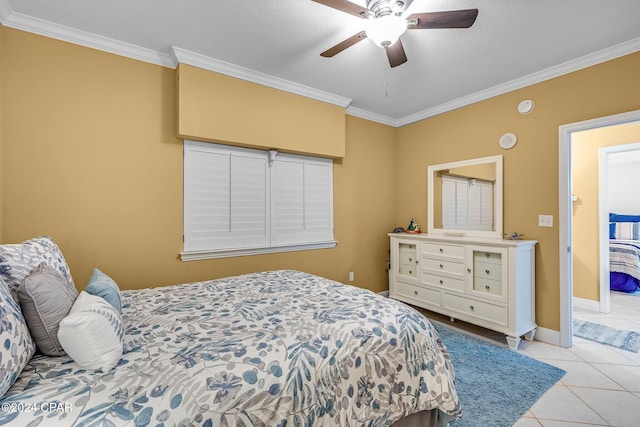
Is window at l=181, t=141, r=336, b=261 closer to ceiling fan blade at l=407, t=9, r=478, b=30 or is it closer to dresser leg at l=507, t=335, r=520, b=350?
ceiling fan blade at l=407, t=9, r=478, b=30

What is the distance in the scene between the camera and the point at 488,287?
2.83m

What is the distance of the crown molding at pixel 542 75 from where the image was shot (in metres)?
2.34

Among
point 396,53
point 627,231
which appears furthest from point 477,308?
point 627,231

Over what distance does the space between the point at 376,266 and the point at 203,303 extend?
9.19 feet

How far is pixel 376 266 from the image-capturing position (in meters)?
4.04

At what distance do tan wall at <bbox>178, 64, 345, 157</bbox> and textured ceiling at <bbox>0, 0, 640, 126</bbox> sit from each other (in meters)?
0.14

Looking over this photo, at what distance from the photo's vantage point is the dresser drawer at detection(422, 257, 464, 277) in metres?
3.06

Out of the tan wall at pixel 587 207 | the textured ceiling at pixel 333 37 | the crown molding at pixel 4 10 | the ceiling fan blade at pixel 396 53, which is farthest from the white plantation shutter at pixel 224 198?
the tan wall at pixel 587 207

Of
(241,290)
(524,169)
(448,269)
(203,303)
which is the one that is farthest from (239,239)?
(524,169)

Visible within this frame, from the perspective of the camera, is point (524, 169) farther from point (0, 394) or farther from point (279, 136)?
point (0, 394)

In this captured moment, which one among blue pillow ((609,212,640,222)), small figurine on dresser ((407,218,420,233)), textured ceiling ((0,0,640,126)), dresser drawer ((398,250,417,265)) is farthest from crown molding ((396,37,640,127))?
blue pillow ((609,212,640,222))

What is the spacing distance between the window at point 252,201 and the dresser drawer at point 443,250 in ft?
3.82

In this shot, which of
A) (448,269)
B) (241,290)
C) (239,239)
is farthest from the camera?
(448,269)

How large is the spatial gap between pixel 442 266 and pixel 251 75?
2916 mm
